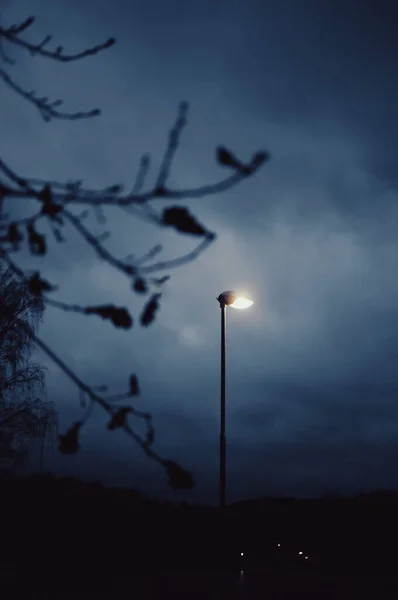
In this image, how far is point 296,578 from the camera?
15523 millimetres

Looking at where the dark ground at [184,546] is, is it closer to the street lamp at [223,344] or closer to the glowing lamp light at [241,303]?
the street lamp at [223,344]

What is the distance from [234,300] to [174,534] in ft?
20.0

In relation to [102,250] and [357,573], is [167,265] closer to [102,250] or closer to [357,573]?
[102,250]

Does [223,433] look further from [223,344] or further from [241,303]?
[241,303]

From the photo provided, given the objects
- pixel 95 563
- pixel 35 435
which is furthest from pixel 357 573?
pixel 35 435

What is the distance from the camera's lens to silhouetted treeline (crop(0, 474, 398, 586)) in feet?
39.0

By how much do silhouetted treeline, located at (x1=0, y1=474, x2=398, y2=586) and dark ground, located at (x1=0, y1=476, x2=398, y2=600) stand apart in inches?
1.1

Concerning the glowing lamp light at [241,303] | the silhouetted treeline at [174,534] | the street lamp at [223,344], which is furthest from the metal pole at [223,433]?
the silhouetted treeline at [174,534]

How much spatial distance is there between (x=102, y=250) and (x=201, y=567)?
14334mm

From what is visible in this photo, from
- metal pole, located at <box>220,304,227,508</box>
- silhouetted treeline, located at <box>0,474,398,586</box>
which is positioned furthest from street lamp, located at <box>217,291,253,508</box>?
silhouetted treeline, located at <box>0,474,398,586</box>

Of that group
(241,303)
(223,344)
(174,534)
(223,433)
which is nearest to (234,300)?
(241,303)

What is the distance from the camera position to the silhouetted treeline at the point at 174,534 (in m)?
11.9

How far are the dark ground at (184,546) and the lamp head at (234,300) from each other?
4.40 metres

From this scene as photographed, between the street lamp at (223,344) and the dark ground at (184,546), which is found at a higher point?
the street lamp at (223,344)
